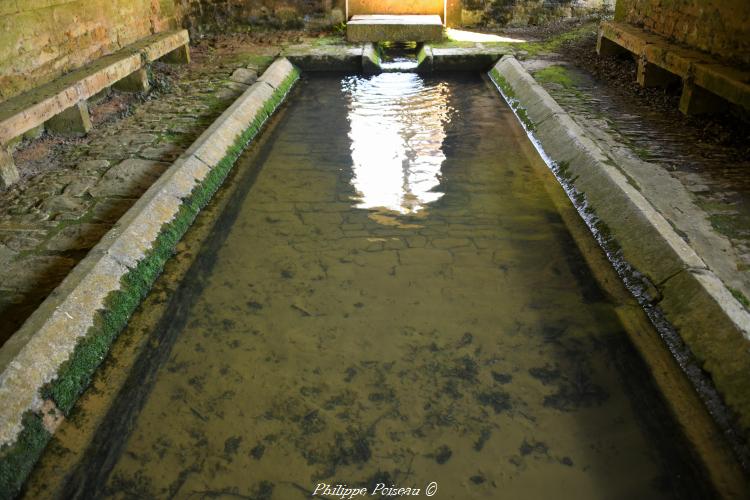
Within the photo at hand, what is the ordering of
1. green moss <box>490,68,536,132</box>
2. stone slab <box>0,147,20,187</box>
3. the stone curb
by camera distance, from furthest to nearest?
green moss <box>490,68,536,132</box>, stone slab <box>0,147,20,187</box>, the stone curb

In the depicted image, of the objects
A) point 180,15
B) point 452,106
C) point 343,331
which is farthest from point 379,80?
point 343,331

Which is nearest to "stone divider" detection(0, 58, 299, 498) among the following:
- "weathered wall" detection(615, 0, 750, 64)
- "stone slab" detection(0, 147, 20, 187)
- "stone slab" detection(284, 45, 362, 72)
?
"stone slab" detection(0, 147, 20, 187)

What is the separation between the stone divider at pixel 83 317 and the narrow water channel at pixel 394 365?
0.80 feet

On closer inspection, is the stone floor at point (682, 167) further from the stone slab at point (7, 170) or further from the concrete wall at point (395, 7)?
the concrete wall at point (395, 7)

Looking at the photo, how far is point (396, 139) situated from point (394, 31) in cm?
489

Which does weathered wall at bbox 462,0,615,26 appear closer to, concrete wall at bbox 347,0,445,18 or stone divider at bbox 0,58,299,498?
concrete wall at bbox 347,0,445,18

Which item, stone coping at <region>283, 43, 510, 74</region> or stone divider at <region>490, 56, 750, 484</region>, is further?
stone coping at <region>283, 43, 510, 74</region>

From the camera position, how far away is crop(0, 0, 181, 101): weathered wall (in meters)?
5.22

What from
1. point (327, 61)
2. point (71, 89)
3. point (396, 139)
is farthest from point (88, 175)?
point (327, 61)

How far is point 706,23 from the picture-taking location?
5.85 metres

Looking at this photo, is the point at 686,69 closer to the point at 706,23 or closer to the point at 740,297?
the point at 706,23

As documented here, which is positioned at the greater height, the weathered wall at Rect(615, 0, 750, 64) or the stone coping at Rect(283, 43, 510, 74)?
the weathered wall at Rect(615, 0, 750, 64)

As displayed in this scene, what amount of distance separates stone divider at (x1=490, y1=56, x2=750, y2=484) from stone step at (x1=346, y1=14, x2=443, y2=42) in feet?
17.1

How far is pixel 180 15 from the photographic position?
10539 millimetres
